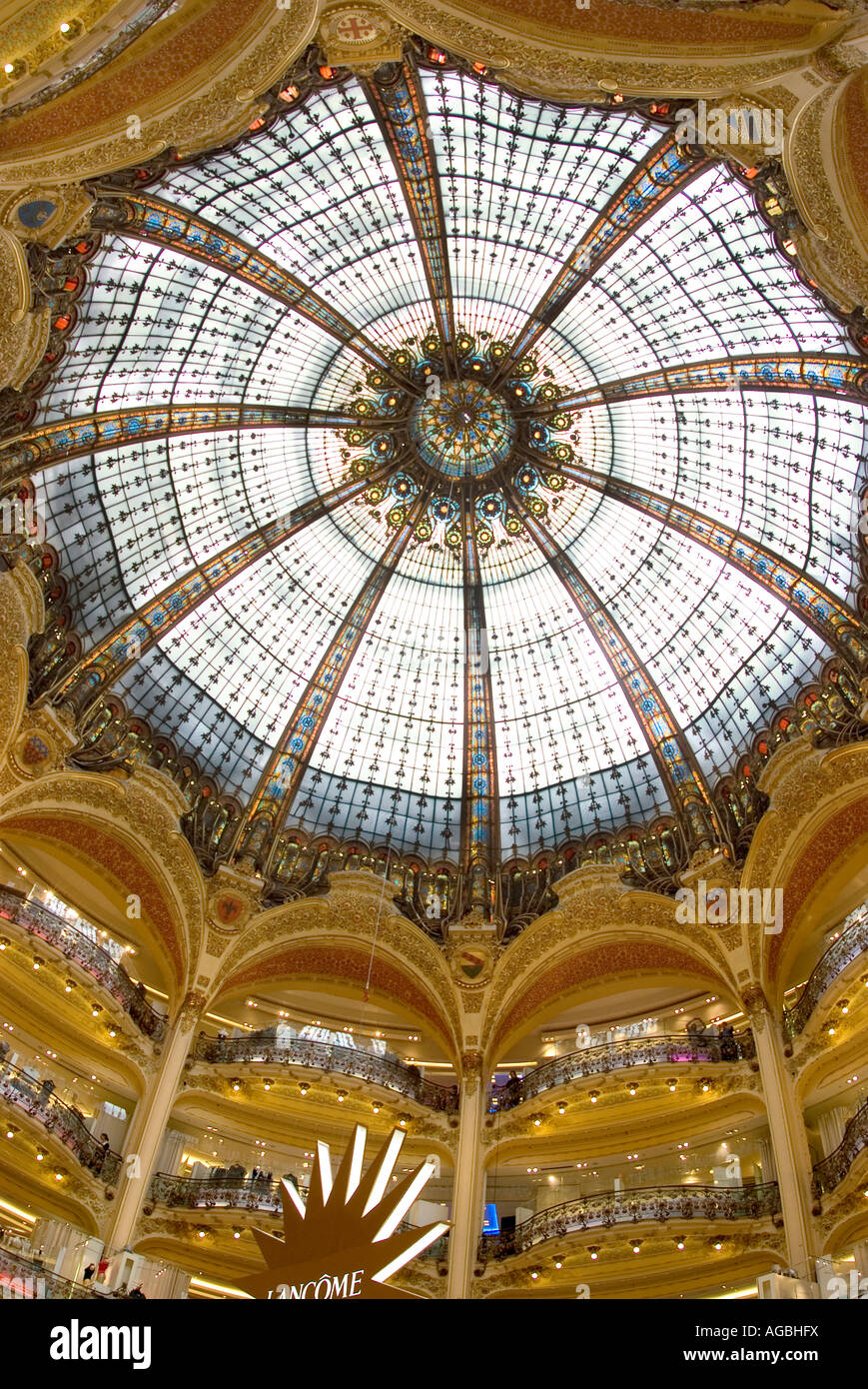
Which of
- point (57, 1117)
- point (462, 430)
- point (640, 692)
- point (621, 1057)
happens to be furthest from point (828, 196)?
point (57, 1117)

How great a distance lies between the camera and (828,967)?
80.4ft

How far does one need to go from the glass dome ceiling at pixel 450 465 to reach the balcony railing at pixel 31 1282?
1369 cm

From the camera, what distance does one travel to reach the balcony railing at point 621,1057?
2636 cm

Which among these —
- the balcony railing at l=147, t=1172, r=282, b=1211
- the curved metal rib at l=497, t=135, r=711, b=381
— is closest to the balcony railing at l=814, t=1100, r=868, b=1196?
the balcony railing at l=147, t=1172, r=282, b=1211

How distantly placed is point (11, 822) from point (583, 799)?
686 inches

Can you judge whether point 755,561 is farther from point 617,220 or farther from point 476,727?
point 476,727

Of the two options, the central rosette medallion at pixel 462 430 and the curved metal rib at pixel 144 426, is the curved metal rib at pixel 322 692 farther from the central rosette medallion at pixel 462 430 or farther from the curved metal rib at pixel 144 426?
the curved metal rib at pixel 144 426

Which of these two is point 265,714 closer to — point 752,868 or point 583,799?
point 583,799

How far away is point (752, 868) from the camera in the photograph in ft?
92.2

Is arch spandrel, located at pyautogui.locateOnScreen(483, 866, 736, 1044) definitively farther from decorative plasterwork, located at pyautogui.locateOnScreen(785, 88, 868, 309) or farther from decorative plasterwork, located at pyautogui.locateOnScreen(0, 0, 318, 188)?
decorative plasterwork, located at pyautogui.locateOnScreen(0, 0, 318, 188)

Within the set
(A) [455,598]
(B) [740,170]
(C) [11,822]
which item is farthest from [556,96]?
(C) [11,822]

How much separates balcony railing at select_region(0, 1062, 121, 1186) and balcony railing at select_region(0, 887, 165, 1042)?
2.86m

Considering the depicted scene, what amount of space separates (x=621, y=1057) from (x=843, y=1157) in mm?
6631

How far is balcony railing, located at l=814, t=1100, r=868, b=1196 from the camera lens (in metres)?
21.6
